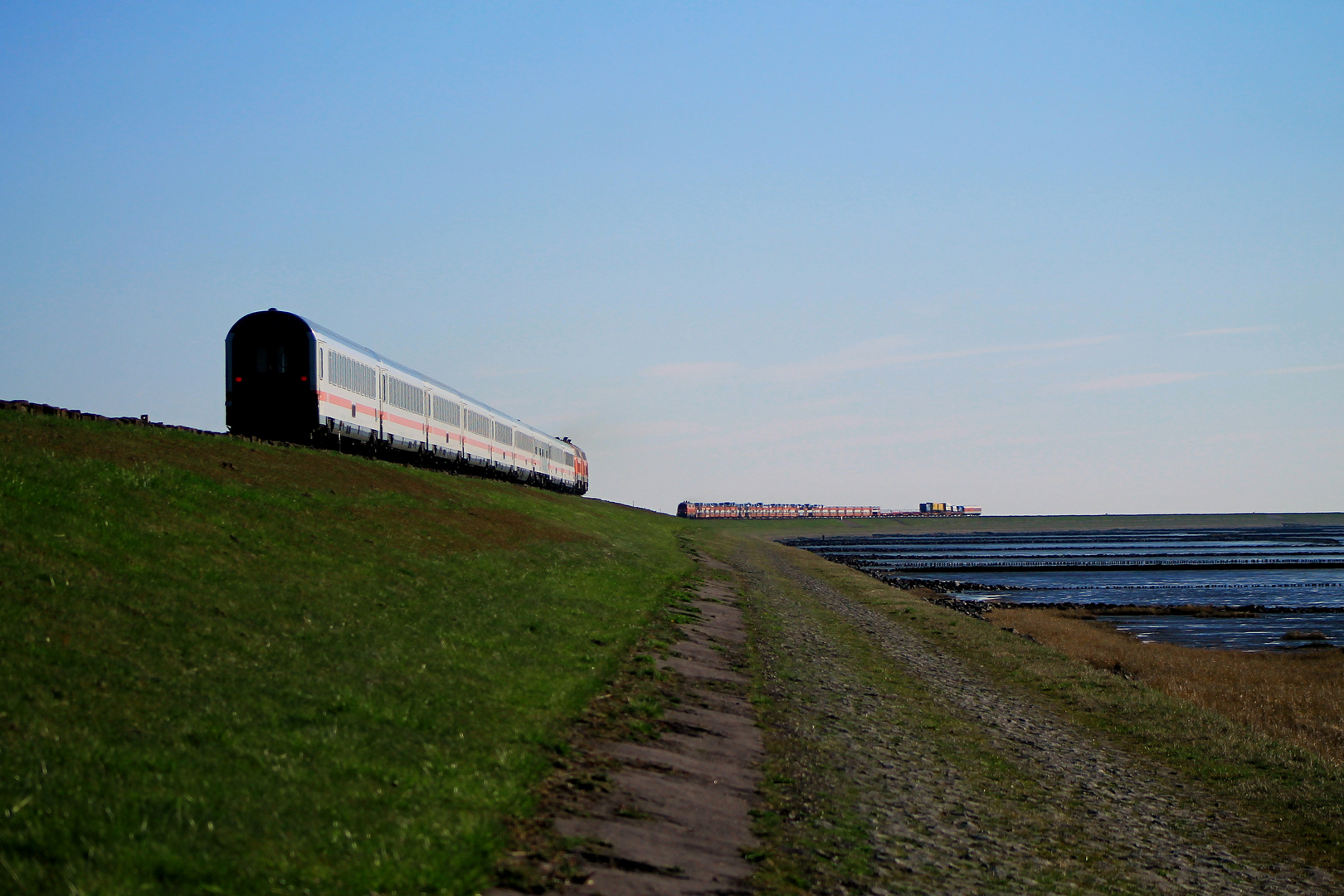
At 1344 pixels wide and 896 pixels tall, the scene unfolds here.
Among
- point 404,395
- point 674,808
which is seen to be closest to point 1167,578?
point 404,395

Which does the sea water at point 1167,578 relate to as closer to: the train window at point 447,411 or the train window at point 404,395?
the train window at point 404,395

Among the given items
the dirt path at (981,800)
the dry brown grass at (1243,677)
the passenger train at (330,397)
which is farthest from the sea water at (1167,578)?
the passenger train at (330,397)

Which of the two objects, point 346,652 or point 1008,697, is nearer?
point 346,652

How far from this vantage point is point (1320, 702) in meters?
27.1

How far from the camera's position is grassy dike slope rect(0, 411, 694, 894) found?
26.0 ft

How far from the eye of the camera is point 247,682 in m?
11.5

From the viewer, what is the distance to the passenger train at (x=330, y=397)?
122ft

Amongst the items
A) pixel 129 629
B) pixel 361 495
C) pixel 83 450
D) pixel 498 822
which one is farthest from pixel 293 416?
pixel 498 822

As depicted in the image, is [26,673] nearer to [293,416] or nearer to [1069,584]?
[293,416]

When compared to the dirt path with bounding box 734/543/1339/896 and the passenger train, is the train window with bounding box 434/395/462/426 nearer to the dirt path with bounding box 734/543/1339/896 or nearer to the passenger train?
the passenger train

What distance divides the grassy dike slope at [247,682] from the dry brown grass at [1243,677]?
14.1m

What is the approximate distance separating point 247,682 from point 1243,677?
94.9 feet

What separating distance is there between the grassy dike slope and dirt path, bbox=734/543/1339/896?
337 cm

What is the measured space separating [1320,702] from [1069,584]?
183 ft
